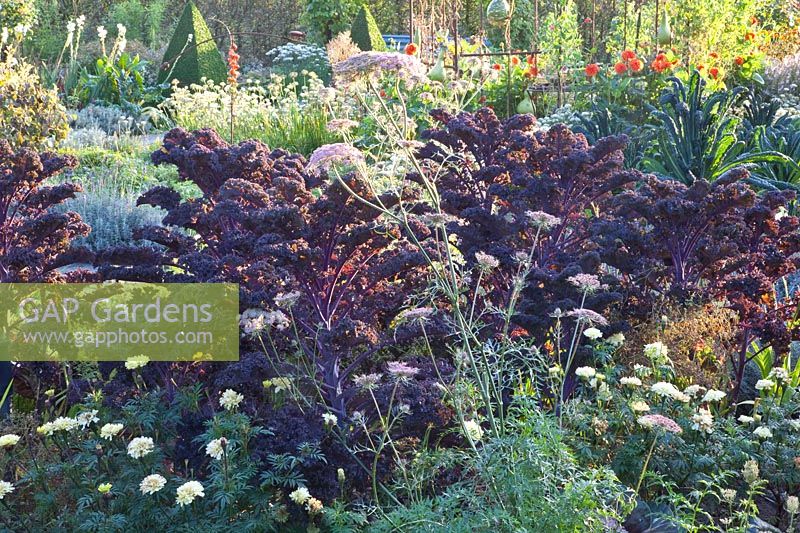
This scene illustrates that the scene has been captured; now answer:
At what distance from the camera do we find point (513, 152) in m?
4.08

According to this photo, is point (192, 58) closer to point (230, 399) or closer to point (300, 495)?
point (230, 399)

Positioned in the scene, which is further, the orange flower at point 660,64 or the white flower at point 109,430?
the orange flower at point 660,64

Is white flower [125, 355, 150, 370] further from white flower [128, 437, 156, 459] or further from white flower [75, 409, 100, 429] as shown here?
white flower [128, 437, 156, 459]

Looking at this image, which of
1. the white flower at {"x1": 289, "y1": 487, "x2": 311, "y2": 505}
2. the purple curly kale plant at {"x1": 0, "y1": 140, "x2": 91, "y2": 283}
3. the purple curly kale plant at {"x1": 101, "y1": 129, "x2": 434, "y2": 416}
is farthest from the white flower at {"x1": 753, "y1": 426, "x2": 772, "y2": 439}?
the purple curly kale plant at {"x1": 0, "y1": 140, "x2": 91, "y2": 283}

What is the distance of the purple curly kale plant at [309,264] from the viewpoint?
312cm

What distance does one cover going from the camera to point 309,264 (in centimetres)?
319

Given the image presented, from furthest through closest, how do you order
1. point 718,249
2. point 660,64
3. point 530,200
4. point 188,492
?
point 660,64 → point 530,200 → point 718,249 → point 188,492

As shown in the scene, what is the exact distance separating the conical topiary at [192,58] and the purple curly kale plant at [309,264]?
10.7 m

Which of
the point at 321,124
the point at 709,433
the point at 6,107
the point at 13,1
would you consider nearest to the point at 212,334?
the point at 709,433

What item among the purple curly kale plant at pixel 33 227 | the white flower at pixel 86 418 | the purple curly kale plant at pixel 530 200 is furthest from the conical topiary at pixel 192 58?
the white flower at pixel 86 418

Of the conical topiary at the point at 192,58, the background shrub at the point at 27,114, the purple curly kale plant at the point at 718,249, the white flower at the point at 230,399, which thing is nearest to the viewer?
the white flower at the point at 230,399

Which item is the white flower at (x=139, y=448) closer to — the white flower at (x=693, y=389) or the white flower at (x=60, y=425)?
the white flower at (x=60, y=425)

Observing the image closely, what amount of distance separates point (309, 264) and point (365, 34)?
12.2 meters

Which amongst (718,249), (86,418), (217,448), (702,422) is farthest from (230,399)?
(718,249)
